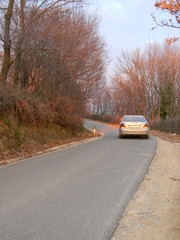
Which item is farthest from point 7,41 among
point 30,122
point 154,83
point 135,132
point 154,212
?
point 154,83

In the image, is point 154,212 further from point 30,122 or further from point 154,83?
point 154,83

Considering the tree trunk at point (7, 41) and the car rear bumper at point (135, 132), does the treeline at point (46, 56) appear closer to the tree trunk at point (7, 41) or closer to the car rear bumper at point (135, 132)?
the tree trunk at point (7, 41)

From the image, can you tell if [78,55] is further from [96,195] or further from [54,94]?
[96,195]

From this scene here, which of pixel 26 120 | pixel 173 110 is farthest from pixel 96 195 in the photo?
pixel 173 110

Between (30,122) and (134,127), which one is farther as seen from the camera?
(134,127)

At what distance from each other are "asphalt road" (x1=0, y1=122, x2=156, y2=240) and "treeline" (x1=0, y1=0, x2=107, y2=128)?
23.6ft

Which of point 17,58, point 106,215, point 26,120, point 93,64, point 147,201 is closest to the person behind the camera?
point 106,215

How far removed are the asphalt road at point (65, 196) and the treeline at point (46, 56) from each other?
7.18 m

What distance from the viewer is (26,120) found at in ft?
54.9

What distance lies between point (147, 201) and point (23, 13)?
54.4 feet

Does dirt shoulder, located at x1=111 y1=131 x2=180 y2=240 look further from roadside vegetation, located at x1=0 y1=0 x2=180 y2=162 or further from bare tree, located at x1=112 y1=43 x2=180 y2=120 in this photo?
bare tree, located at x1=112 y1=43 x2=180 y2=120

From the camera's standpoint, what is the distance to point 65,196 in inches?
275

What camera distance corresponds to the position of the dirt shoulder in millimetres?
5012

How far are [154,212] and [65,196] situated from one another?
181cm
